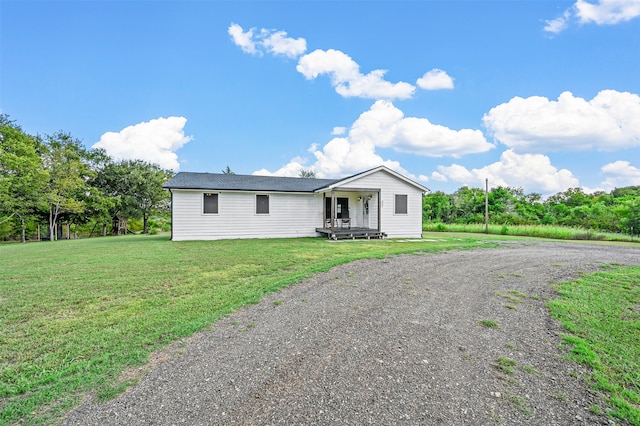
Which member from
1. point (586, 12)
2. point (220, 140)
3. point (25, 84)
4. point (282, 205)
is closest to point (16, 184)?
point (25, 84)

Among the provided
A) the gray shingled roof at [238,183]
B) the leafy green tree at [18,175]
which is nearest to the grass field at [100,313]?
the gray shingled roof at [238,183]

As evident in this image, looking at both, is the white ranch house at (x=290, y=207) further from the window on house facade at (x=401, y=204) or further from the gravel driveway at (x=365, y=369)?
the gravel driveway at (x=365, y=369)

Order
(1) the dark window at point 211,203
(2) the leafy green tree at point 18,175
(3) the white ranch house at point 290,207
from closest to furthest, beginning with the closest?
(3) the white ranch house at point 290,207, (1) the dark window at point 211,203, (2) the leafy green tree at point 18,175

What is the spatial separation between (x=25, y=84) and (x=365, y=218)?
74.3 ft

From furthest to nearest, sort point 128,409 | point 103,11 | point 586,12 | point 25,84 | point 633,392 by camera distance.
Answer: point 25,84 < point 103,11 < point 586,12 < point 633,392 < point 128,409

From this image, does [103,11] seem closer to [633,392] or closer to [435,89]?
[435,89]

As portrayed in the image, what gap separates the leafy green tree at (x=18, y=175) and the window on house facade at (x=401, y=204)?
24.7 m

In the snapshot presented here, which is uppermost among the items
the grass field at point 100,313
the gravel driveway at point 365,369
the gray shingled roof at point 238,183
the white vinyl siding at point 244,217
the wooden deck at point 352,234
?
the gray shingled roof at point 238,183

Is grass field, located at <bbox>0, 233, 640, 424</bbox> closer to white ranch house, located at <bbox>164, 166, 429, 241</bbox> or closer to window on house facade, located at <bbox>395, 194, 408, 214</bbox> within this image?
white ranch house, located at <bbox>164, 166, 429, 241</bbox>

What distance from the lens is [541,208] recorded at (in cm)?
2506

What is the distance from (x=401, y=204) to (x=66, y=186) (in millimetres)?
24900

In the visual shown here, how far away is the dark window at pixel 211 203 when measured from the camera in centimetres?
1370

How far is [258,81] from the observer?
56.9ft

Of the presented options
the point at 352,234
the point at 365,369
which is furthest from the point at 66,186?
the point at 365,369
